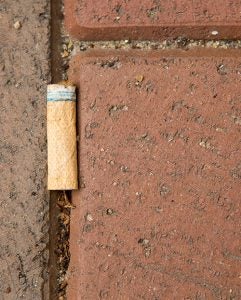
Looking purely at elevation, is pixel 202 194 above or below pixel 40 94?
below

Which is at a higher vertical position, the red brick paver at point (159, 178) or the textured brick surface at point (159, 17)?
the textured brick surface at point (159, 17)

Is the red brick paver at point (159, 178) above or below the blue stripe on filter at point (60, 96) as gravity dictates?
below

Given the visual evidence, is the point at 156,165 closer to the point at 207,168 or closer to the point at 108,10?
the point at 207,168

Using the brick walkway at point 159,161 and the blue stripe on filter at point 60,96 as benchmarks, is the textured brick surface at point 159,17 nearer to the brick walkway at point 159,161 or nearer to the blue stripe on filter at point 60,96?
the brick walkway at point 159,161

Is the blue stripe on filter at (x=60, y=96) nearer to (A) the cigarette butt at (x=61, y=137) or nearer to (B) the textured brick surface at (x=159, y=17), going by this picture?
(A) the cigarette butt at (x=61, y=137)

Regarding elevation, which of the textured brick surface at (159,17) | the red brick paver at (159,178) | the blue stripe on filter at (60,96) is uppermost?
the textured brick surface at (159,17)

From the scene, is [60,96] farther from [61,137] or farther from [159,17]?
[159,17]

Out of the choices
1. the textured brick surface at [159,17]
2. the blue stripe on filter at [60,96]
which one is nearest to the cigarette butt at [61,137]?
the blue stripe on filter at [60,96]

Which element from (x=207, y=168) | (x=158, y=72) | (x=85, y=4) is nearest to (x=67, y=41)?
(x=85, y=4)

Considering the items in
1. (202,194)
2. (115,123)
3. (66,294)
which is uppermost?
(115,123)
